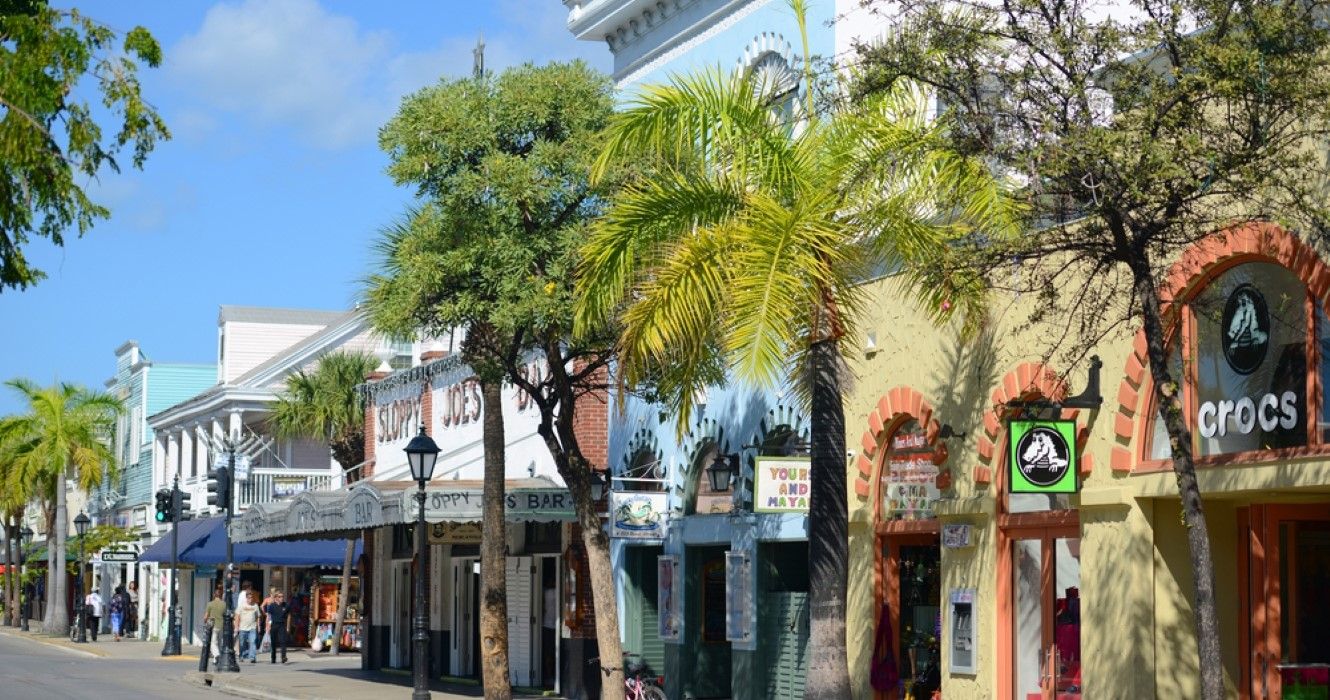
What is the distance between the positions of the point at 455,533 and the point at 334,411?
38.3ft

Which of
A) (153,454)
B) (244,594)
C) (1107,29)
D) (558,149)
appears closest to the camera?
(1107,29)

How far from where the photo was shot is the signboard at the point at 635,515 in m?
24.4

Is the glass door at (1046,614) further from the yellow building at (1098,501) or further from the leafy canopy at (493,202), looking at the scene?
the leafy canopy at (493,202)

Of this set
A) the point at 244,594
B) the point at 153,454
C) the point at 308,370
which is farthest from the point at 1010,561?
the point at 153,454

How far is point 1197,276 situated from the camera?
1480 cm

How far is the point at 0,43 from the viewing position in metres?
14.0

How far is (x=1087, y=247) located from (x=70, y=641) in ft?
161

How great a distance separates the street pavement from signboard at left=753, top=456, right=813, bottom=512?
31.7ft

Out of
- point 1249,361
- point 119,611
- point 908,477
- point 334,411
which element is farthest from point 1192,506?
point 119,611

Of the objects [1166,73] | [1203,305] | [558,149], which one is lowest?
[1203,305]

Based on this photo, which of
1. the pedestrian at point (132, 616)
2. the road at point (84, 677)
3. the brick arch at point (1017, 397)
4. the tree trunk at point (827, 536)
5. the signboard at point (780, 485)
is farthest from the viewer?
the pedestrian at point (132, 616)

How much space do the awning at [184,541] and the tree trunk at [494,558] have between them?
2048cm

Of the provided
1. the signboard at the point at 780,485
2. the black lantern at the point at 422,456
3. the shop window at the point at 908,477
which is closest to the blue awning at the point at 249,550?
the black lantern at the point at 422,456

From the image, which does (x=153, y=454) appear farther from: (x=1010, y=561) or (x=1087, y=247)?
(x=1087, y=247)
